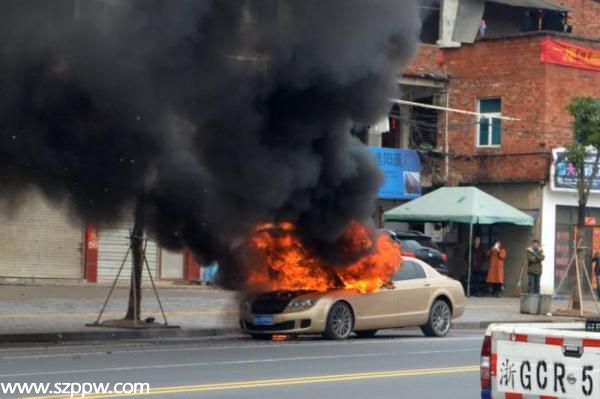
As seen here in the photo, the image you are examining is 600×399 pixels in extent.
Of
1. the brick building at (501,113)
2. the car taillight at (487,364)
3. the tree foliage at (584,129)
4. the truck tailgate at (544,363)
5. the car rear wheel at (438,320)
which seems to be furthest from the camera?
the brick building at (501,113)

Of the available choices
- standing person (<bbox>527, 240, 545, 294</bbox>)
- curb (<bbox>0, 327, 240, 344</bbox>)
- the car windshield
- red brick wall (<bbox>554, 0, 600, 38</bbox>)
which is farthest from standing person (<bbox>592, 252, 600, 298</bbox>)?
curb (<bbox>0, 327, 240, 344</bbox>)

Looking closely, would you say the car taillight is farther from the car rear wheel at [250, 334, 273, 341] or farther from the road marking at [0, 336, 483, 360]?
the car rear wheel at [250, 334, 273, 341]

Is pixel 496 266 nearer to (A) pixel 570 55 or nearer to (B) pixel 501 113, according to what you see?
(B) pixel 501 113

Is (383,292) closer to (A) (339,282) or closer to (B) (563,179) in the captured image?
(A) (339,282)

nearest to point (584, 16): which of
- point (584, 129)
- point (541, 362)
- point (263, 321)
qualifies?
point (584, 129)

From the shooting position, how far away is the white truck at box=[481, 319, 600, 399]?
308 inches

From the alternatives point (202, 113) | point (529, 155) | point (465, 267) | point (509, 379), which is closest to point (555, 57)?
point (529, 155)

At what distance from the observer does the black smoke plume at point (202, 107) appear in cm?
1838

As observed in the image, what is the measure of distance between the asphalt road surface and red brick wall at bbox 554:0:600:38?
2227cm

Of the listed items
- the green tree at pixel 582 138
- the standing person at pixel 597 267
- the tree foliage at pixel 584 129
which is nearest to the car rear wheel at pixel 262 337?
the green tree at pixel 582 138

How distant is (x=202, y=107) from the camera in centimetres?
1945

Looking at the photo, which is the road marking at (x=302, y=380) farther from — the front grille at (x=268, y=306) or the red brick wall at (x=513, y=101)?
the red brick wall at (x=513, y=101)

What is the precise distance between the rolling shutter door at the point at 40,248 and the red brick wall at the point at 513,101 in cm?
Result: 1275

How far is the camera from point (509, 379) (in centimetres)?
834
